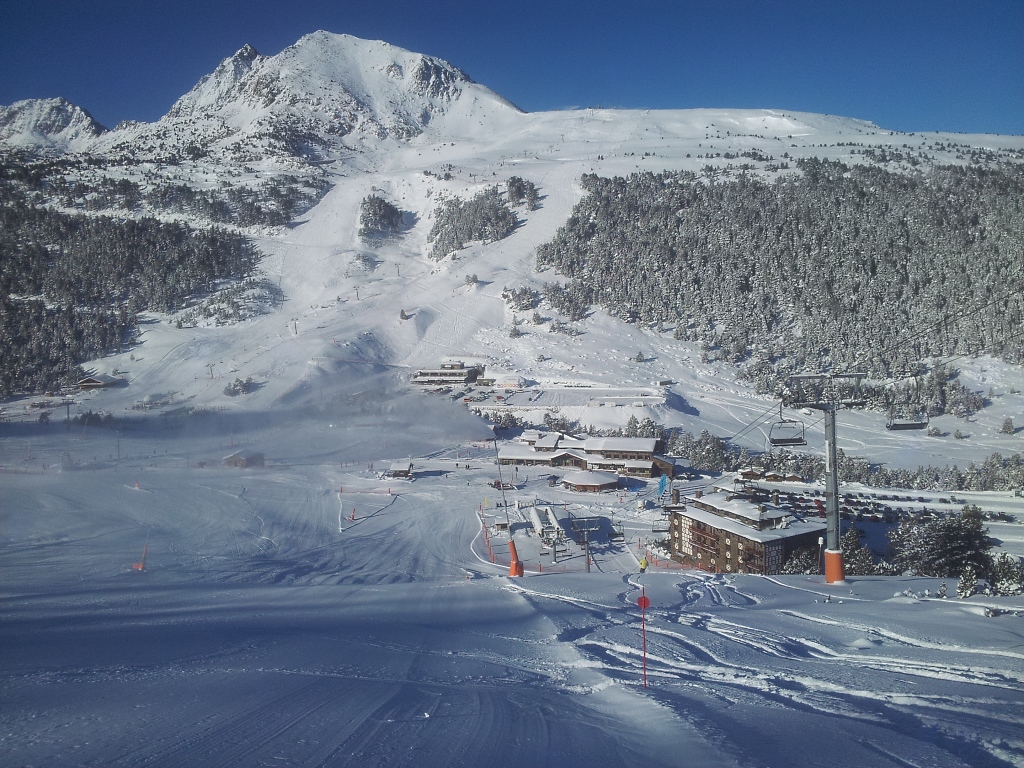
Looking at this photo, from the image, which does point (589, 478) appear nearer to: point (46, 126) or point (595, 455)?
point (595, 455)

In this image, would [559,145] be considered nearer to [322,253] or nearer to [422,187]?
[422,187]

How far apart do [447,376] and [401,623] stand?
34445mm

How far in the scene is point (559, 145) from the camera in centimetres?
9294

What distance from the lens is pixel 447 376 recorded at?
39125mm

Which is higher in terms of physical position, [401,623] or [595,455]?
[401,623]

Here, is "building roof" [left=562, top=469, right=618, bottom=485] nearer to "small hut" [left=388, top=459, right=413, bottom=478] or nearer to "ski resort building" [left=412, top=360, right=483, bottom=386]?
"small hut" [left=388, top=459, right=413, bottom=478]

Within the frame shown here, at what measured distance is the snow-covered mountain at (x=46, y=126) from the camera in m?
43.2

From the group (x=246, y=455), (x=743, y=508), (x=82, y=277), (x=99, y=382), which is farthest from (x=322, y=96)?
(x=743, y=508)

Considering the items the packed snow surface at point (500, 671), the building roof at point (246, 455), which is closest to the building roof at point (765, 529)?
→ the packed snow surface at point (500, 671)

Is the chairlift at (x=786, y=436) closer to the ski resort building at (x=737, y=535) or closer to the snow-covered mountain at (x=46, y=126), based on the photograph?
the ski resort building at (x=737, y=535)

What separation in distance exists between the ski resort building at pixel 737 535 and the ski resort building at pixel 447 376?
2455 centimetres

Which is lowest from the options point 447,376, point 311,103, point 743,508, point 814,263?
point 743,508

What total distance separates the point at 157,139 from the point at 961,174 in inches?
4463

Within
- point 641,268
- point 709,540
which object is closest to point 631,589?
point 709,540
